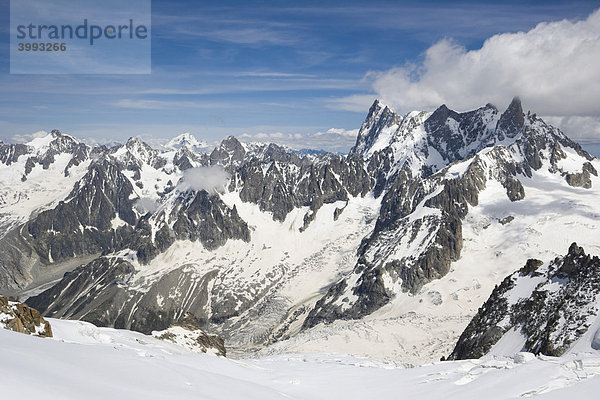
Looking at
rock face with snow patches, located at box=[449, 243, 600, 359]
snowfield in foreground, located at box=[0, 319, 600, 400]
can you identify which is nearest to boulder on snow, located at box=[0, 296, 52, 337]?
snowfield in foreground, located at box=[0, 319, 600, 400]

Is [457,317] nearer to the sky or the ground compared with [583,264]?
nearer to the ground

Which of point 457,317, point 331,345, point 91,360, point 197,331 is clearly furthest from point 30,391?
point 457,317

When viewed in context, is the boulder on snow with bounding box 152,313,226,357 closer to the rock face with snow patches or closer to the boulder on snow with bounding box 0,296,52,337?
the boulder on snow with bounding box 0,296,52,337

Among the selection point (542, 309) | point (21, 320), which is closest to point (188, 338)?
point (21, 320)

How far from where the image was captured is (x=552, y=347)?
59.5 meters

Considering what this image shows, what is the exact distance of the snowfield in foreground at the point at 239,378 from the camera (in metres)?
18.7

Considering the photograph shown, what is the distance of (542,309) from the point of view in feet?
252

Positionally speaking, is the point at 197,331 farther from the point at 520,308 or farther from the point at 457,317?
the point at 457,317

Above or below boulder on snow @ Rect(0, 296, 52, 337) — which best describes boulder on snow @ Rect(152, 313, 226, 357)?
below

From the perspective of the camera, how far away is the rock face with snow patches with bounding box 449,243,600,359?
61969mm

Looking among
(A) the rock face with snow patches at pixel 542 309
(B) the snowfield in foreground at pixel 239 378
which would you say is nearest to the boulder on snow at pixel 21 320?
(B) the snowfield in foreground at pixel 239 378

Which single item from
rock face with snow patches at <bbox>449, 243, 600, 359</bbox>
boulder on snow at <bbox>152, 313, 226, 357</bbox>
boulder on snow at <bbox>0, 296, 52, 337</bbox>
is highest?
boulder on snow at <bbox>0, 296, 52, 337</bbox>

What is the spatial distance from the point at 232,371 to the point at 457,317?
164 m

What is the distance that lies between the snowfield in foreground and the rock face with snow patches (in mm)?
24560
